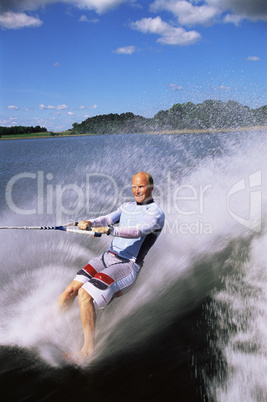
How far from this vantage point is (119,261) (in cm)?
353

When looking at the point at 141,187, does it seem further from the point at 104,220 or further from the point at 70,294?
the point at 70,294

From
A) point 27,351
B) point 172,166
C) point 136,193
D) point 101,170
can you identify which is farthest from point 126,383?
point 101,170

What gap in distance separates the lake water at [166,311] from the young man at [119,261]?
1.21 ft

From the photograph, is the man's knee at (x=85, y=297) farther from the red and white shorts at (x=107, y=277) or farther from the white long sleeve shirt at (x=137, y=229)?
the white long sleeve shirt at (x=137, y=229)

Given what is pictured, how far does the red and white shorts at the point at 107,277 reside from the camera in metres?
3.19

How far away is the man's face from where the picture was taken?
3.51 metres

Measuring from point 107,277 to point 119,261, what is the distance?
11.3 inches

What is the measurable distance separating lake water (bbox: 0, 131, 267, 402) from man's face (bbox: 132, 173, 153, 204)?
1.40 m

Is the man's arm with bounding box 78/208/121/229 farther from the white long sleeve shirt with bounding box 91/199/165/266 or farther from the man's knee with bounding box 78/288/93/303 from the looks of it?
the man's knee with bounding box 78/288/93/303

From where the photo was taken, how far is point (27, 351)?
3.30m

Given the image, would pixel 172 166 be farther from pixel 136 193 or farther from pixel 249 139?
pixel 136 193

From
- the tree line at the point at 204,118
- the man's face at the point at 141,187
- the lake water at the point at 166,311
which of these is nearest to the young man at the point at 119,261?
the man's face at the point at 141,187

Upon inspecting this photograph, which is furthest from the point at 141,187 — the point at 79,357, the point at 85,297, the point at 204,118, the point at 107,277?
the point at 204,118

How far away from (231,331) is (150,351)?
34.6 inches
